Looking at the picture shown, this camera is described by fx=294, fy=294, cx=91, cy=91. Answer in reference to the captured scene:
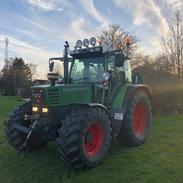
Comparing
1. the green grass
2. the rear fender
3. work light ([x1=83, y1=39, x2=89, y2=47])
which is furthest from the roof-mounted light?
the green grass

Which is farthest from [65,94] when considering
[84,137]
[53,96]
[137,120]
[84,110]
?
[137,120]

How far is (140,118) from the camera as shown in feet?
26.2

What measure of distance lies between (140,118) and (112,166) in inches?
104


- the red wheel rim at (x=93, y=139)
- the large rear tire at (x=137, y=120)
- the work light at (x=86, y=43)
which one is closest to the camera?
the red wheel rim at (x=93, y=139)

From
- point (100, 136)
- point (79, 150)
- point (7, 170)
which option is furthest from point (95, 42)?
point (7, 170)

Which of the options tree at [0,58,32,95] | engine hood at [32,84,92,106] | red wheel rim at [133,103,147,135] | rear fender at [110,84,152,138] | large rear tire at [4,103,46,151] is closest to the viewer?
engine hood at [32,84,92,106]

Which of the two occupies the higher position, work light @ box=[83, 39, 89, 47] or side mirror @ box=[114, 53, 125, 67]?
work light @ box=[83, 39, 89, 47]

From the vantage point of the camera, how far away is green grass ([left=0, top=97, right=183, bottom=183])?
200 inches

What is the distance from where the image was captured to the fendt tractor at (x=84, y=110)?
5336mm

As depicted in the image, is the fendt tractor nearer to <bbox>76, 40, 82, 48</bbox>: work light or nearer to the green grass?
<bbox>76, 40, 82, 48</bbox>: work light

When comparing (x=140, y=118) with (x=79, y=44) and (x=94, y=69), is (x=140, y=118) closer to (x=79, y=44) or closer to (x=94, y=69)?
(x=94, y=69)

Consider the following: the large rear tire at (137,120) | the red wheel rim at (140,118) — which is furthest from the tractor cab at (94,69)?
the red wheel rim at (140,118)

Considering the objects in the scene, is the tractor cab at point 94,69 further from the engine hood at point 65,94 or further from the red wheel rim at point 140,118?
the red wheel rim at point 140,118

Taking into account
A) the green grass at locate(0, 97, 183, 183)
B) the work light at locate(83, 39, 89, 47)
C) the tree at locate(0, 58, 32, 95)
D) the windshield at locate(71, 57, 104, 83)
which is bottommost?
the green grass at locate(0, 97, 183, 183)
